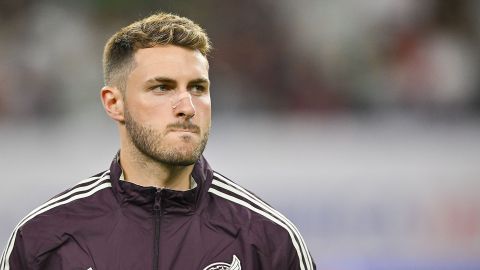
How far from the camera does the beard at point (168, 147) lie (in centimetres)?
362

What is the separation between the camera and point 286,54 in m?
8.84

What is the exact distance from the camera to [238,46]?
29.4 ft

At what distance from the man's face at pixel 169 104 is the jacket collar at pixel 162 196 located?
0.11m

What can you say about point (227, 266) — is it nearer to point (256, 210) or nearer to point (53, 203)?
point (256, 210)

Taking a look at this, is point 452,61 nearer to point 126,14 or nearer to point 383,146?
point 383,146

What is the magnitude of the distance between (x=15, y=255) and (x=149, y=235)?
0.46m

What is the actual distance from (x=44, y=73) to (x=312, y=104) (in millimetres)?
2225

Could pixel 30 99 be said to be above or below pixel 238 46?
below

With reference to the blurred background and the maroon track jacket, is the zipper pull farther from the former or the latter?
the blurred background

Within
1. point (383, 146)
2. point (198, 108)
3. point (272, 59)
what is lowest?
point (198, 108)

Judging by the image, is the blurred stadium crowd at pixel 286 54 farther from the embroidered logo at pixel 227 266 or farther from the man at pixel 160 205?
the embroidered logo at pixel 227 266

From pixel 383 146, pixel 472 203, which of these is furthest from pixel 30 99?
pixel 472 203

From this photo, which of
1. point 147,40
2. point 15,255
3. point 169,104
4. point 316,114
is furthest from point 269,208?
point 316,114

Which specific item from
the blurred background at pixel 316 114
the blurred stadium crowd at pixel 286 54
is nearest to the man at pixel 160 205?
the blurred background at pixel 316 114
